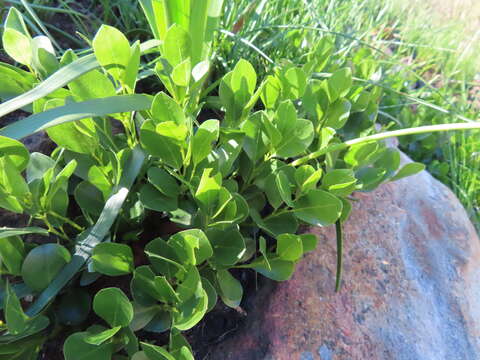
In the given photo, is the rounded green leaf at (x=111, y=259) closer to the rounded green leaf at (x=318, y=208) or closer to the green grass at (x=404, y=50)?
the rounded green leaf at (x=318, y=208)

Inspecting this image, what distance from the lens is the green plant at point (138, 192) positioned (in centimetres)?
58

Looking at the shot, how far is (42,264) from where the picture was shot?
60cm

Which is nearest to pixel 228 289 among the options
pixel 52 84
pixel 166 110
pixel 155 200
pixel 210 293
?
pixel 210 293

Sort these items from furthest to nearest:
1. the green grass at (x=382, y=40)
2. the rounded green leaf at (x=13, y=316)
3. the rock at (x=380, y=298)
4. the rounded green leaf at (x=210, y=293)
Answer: the green grass at (x=382, y=40) → the rock at (x=380, y=298) → the rounded green leaf at (x=210, y=293) → the rounded green leaf at (x=13, y=316)

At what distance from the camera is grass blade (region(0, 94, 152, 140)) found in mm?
554

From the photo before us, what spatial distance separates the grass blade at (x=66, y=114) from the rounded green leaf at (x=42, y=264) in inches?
6.3

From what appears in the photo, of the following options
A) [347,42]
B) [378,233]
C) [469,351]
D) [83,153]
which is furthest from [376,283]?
[347,42]

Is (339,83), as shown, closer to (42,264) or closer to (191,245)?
(191,245)

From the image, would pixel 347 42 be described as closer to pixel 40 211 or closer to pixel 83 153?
pixel 83 153

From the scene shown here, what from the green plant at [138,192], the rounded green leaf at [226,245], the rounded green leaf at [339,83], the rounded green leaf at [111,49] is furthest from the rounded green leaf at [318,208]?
the rounded green leaf at [111,49]

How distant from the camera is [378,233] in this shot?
1021mm

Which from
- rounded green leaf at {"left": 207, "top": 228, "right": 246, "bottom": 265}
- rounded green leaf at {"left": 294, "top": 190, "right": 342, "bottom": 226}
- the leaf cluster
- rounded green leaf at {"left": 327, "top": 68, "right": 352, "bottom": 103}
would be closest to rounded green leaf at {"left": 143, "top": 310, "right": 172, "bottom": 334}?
the leaf cluster

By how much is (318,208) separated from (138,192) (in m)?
0.30

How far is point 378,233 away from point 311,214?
38 cm
